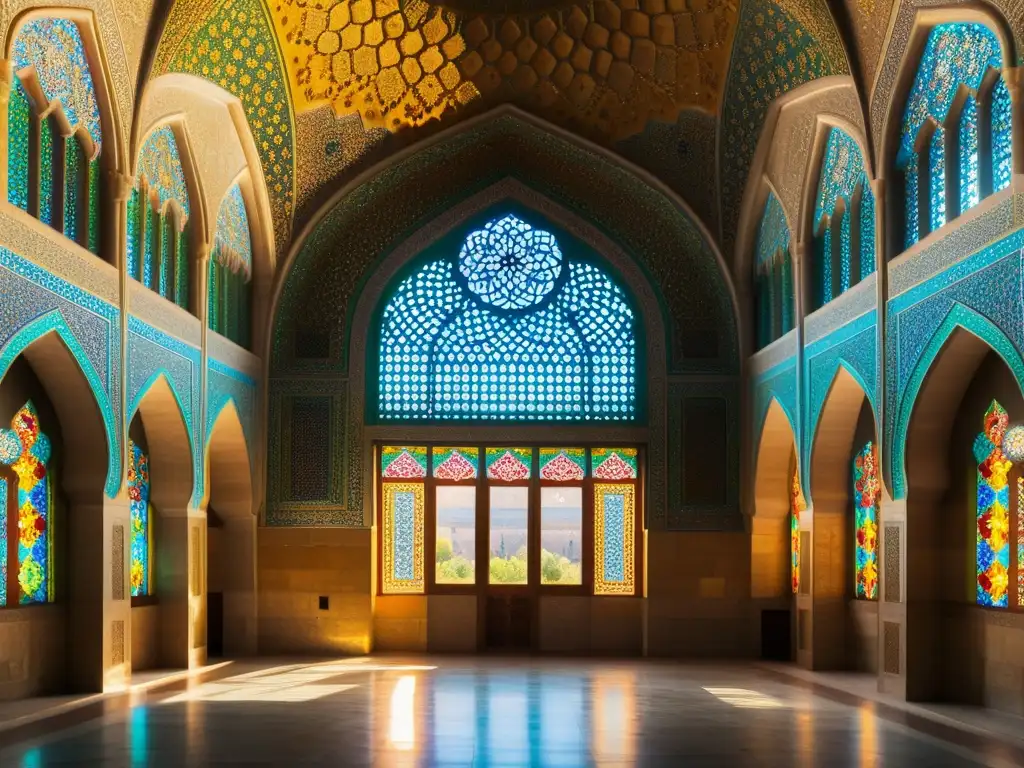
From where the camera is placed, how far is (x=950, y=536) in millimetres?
10727

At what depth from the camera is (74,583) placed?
36.2ft

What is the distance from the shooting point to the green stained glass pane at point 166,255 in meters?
12.8

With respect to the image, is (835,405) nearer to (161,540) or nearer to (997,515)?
(997,515)

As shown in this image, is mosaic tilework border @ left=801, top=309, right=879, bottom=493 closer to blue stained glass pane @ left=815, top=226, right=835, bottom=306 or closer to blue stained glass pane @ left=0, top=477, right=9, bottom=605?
blue stained glass pane @ left=815, top=226, right=835, bottom=306

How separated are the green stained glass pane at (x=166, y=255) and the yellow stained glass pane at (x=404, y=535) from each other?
4.23 meters

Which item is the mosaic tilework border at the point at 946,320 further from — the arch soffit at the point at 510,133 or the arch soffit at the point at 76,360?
the arch soffit at the point at 76,360

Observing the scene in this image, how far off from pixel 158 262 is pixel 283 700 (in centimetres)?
430

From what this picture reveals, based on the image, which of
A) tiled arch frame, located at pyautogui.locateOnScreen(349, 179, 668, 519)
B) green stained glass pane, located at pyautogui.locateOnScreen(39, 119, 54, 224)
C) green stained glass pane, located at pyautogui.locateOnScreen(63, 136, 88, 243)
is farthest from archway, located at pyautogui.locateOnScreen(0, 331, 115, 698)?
tiled arch frame, located at pyautogui.locateOnScreen(349, 179, 668, 519)

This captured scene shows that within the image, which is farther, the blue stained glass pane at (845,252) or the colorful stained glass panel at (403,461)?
the colorful stained glass panel at (403,461)

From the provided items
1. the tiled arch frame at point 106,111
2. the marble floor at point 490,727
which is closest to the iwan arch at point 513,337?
the tiled arch frame at point 106,111

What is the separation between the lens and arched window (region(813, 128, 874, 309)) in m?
12.1

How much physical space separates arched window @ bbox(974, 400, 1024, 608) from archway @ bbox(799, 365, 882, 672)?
2600 mm

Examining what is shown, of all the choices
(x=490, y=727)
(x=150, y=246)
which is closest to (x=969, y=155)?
(x=490, y=727)

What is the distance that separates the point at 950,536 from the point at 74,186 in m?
7.37
